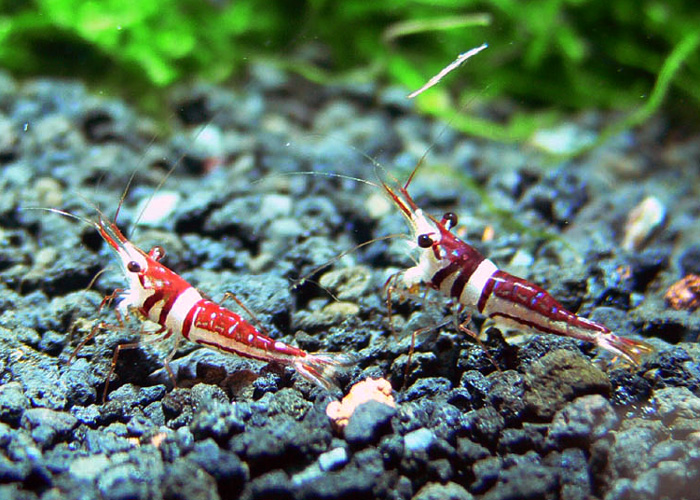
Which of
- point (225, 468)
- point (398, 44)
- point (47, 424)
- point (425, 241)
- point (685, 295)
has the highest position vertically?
point (398, 44)

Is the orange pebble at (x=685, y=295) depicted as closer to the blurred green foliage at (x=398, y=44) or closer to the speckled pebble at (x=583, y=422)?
the speckled pebble at (x=583, y=422)

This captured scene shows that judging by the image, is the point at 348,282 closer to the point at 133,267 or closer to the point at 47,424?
the point at 133,267

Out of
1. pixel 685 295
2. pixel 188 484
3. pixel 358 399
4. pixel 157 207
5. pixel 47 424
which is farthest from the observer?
pixel 157 207

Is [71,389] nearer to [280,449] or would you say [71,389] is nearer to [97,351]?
[97,351]

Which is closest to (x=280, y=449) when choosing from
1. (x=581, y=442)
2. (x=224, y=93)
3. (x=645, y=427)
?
(x=581, y=442)

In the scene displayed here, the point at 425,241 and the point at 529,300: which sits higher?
the point at 425,241

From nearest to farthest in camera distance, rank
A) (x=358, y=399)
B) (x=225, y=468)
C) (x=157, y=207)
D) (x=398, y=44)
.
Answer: (x=225, y=468) → (x=358, y=399) → (x=157, y=207) → (x=398, y=44)

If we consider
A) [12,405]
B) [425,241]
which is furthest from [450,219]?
[12,405]
